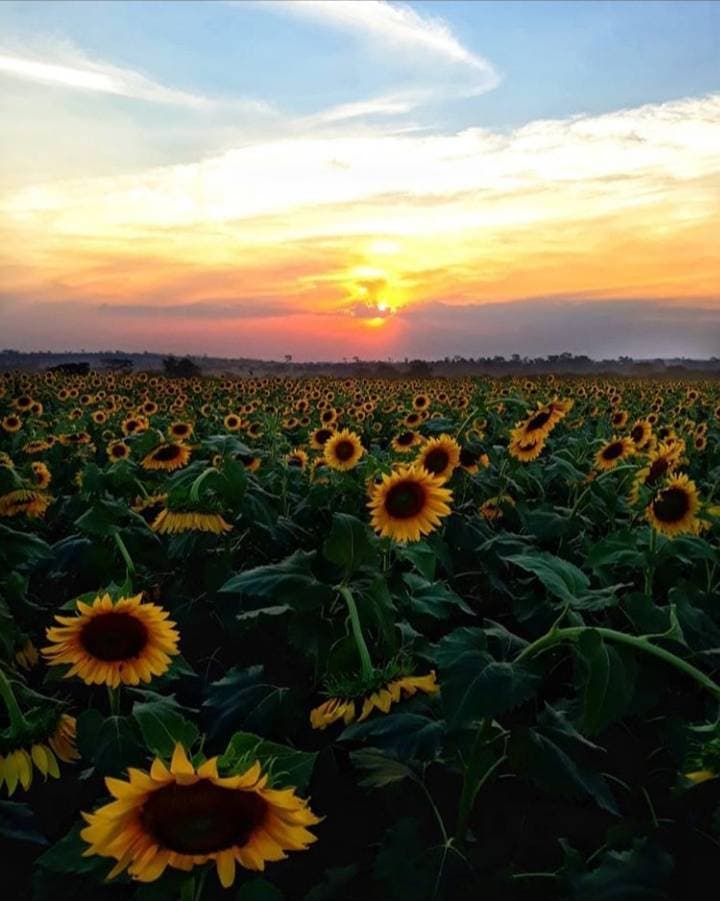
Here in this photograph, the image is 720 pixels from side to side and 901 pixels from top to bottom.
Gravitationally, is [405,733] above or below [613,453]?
below

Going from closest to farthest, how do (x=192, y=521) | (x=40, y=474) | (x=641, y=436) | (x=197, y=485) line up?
(x=197, y=485)
(x=192, y=521)
(x=641, y=436)
(x=40, y=474)

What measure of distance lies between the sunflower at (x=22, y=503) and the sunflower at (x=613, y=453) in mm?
3737

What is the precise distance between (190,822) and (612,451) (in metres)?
5.10

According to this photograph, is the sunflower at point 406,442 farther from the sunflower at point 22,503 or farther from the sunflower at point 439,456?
the sunflower at point 22,503

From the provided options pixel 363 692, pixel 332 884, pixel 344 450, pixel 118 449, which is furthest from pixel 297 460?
pixel 332 884

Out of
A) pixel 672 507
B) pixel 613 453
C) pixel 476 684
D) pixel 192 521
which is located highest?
pixel 613 453

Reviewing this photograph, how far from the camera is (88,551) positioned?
4.53 metres

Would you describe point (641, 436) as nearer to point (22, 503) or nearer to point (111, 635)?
point (22, 503)

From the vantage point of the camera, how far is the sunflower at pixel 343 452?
209 inches

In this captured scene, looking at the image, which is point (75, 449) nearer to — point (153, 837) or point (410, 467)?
point (410, 467)

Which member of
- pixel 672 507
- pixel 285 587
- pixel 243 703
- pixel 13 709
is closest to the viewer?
pixel 13 709

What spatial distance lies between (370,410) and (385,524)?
11123mm

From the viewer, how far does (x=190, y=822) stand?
1.61 metres

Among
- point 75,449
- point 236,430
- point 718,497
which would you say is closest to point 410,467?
point 718,497
